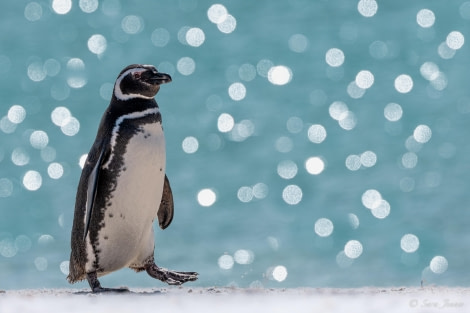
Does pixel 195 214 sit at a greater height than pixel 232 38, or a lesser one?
lesser

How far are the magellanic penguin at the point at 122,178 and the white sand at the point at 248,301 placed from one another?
0.35m

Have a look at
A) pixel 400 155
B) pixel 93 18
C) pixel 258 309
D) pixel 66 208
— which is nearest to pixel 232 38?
pixel 93 18

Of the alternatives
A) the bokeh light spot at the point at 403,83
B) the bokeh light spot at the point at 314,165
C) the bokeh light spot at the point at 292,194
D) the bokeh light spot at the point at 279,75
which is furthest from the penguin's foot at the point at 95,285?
the bokeh light spot at the point at 279,75

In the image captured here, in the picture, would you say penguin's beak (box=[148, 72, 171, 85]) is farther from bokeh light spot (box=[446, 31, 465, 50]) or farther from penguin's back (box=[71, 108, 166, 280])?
bokeh light spot (box=[446, 31, 465, 50])

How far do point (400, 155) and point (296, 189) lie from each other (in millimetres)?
1739

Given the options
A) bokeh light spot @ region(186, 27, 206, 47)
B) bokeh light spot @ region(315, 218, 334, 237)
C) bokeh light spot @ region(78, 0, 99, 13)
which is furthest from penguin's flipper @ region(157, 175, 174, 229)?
bokeh light spot @ region(78, 0, 99, 13)

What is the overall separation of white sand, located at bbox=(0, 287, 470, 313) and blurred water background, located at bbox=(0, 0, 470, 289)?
12.9 ft

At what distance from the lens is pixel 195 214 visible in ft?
43.4

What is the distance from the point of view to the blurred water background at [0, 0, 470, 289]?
1213cm

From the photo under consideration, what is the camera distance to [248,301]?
567 centimetres

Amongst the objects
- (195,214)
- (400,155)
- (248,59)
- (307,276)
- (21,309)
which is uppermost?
(248,59)

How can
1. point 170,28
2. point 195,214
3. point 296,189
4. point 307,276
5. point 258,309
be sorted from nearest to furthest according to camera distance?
1. point 258,309
2. point 307,276
3. point 195,214
4. point 296,189
5. point 170,28

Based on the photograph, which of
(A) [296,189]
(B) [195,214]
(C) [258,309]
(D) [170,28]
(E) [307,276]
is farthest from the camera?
(D) [170,28]

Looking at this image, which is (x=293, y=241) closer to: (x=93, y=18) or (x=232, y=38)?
(x=232, y=38)
